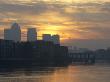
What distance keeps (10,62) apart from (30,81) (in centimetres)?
8368

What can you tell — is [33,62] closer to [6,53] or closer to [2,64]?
[6,53]

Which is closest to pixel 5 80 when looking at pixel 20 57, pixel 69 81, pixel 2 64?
pixel 69 81

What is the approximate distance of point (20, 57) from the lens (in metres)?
181

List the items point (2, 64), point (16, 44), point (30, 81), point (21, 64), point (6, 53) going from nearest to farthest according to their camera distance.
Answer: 1. point (30, 81)
2. point (2, 64)
3. point (21, 64)
4. point (6, 53)
5. point (16, 44)

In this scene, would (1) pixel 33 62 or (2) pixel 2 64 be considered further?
(1) pixel 33 62

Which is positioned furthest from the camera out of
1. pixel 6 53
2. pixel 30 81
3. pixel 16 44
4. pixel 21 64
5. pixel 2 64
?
pixel 16 44

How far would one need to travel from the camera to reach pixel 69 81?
83.2 m

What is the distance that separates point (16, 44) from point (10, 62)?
28.4m

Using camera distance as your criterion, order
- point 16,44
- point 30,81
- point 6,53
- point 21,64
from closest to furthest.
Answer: point 30,81
point 21,64
point 6,53
point 16,44

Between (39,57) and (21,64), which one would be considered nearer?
(21,64)

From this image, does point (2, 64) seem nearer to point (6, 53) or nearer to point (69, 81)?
point (6, 53)

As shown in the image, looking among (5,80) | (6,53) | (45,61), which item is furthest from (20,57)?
(5,80)

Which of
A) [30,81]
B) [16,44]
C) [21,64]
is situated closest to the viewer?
[30,81]

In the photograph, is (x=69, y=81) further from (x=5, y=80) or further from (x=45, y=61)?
(x=45, y=61)
